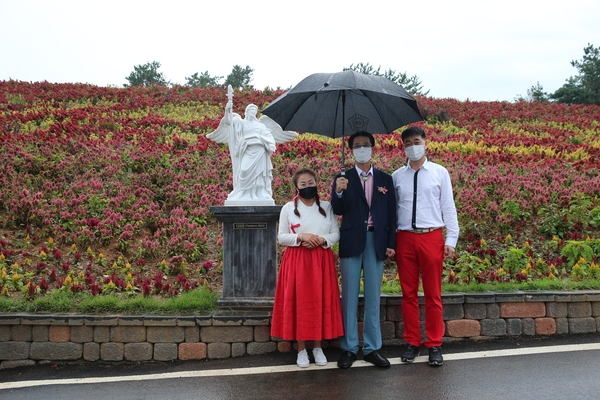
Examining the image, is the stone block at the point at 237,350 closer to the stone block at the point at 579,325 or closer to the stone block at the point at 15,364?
the stone block at the point at 15,364

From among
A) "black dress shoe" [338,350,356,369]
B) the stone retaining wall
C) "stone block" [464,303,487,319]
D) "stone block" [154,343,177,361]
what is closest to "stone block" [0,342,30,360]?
the stone retaining wall

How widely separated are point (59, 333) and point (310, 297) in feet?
8.03

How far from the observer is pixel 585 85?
31875 millimetres

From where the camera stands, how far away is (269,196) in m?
5.86

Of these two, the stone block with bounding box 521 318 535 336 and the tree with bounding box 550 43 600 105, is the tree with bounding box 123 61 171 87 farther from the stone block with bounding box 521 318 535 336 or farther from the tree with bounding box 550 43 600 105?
the stone block with bounding box 521 318 535 336

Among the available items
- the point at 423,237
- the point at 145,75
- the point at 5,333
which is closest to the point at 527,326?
the point at 423,237

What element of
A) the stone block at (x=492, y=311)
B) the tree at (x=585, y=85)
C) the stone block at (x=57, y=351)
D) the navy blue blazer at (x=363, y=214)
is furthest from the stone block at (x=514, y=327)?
the tree at (x=585, y=85)

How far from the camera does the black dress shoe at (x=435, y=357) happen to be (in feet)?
15.6

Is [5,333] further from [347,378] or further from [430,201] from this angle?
[430,201]

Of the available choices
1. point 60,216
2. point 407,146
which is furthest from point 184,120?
point 407,146

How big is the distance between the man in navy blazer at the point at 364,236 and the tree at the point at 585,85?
Result: 29011 mm

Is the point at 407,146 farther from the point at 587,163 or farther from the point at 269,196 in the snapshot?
the point at 587,163

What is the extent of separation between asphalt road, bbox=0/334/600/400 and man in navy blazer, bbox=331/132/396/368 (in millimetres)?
233

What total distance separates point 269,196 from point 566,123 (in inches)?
557
